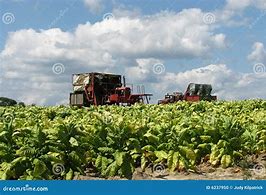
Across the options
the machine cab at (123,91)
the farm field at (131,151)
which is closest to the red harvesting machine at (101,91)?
the machine cab at (123,91)

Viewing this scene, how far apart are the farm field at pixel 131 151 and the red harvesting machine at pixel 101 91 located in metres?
20.9

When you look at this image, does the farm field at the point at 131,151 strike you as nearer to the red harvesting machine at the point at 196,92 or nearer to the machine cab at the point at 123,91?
the machine cab at the point at 123,91

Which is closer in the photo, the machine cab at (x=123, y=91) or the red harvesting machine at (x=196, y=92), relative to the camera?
the machine cab at (x=123, y=91)

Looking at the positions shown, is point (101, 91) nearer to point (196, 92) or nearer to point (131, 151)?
point (196, 92)

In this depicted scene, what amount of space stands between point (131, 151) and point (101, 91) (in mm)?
23414

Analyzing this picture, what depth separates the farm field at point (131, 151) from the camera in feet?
23.6

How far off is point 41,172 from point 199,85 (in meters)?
25.2

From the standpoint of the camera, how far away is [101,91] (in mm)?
31000

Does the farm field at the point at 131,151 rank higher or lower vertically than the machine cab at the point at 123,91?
lower

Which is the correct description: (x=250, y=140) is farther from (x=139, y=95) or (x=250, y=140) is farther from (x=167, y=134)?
(x=139, y=95)

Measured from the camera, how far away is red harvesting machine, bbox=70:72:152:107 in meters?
29.7

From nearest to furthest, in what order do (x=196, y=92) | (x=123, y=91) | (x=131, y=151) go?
(x=131, y=151), (x=123, y=91), (x=196, y=92)

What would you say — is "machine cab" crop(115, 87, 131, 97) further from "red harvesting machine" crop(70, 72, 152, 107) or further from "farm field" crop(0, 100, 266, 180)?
"farm field" crop(0, 100, 266, 180)

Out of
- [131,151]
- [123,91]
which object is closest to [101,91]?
[123,91]
